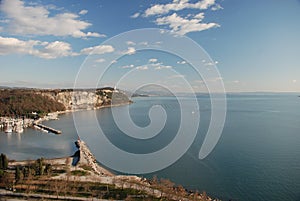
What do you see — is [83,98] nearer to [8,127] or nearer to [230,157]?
[8,127]

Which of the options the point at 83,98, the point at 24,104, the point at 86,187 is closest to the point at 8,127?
the point at 24,104

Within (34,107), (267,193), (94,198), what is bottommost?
(267,193)

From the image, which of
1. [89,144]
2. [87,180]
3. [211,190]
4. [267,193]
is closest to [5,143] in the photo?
[89,144]

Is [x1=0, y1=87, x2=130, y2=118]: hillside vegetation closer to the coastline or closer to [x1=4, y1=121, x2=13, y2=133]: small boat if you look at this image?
[x1=4, y1=121, x2=13, y2=133]: small boat

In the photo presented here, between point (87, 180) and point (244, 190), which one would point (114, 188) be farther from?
point (244, 190)

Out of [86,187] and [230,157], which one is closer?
[86,187]

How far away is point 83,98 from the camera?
2244 cm

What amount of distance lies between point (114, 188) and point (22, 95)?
47.6ft

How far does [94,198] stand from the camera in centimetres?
382

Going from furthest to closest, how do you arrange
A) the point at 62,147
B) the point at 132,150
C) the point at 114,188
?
1. the point at 62,147
2. the point at 132,150
3. the point at 114,188

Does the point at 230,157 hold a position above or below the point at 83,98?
below

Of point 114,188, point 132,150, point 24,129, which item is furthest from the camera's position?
point 24,129

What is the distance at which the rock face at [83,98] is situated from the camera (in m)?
19.8

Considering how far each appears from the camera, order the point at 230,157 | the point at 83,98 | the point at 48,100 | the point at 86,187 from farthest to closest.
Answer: the point at 83,98 < the point at 48,100 < the point at 230,157 < the point at 86,187
